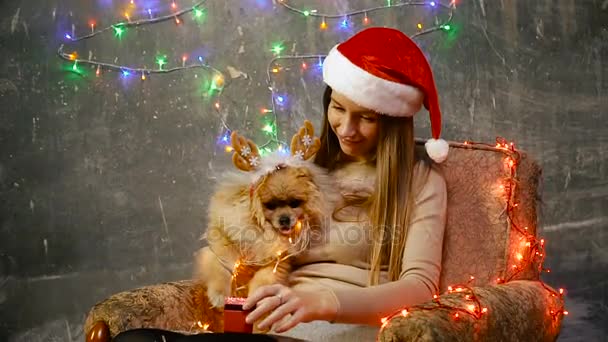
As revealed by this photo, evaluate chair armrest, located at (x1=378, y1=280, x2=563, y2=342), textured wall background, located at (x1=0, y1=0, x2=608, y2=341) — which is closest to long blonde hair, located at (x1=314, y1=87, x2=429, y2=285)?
chair armrest, located at (x1=378, y1=280, x2=563, y2=342)

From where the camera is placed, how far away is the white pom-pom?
1820mm

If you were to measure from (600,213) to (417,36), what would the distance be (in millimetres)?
999

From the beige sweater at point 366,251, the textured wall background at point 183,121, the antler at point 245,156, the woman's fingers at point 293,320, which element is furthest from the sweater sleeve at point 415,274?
the textured wall background at point 183,121

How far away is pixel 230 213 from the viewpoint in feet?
5.89

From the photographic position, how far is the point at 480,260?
181 cm

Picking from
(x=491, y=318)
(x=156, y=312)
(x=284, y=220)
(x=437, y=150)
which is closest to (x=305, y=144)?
(x=284, y=220)

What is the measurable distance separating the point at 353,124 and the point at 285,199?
25 centimetres

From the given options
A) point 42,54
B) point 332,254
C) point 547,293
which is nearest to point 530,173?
point 547,293

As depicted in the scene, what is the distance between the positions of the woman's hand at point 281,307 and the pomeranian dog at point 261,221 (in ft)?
0.92

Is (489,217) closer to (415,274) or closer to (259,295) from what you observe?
(415,274)

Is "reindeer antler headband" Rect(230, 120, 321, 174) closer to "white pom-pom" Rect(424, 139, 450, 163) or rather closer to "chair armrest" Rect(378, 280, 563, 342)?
"white pom-pom" Rect(424, 139, 450, 163)

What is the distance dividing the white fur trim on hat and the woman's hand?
0.53 metres

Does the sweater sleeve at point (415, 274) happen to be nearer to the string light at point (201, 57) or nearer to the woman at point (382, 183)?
the woman at point (382, 183)

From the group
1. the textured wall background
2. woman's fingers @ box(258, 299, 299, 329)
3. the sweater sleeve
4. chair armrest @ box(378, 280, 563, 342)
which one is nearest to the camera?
chair armrest @ box(378, 280, 563, 342)
